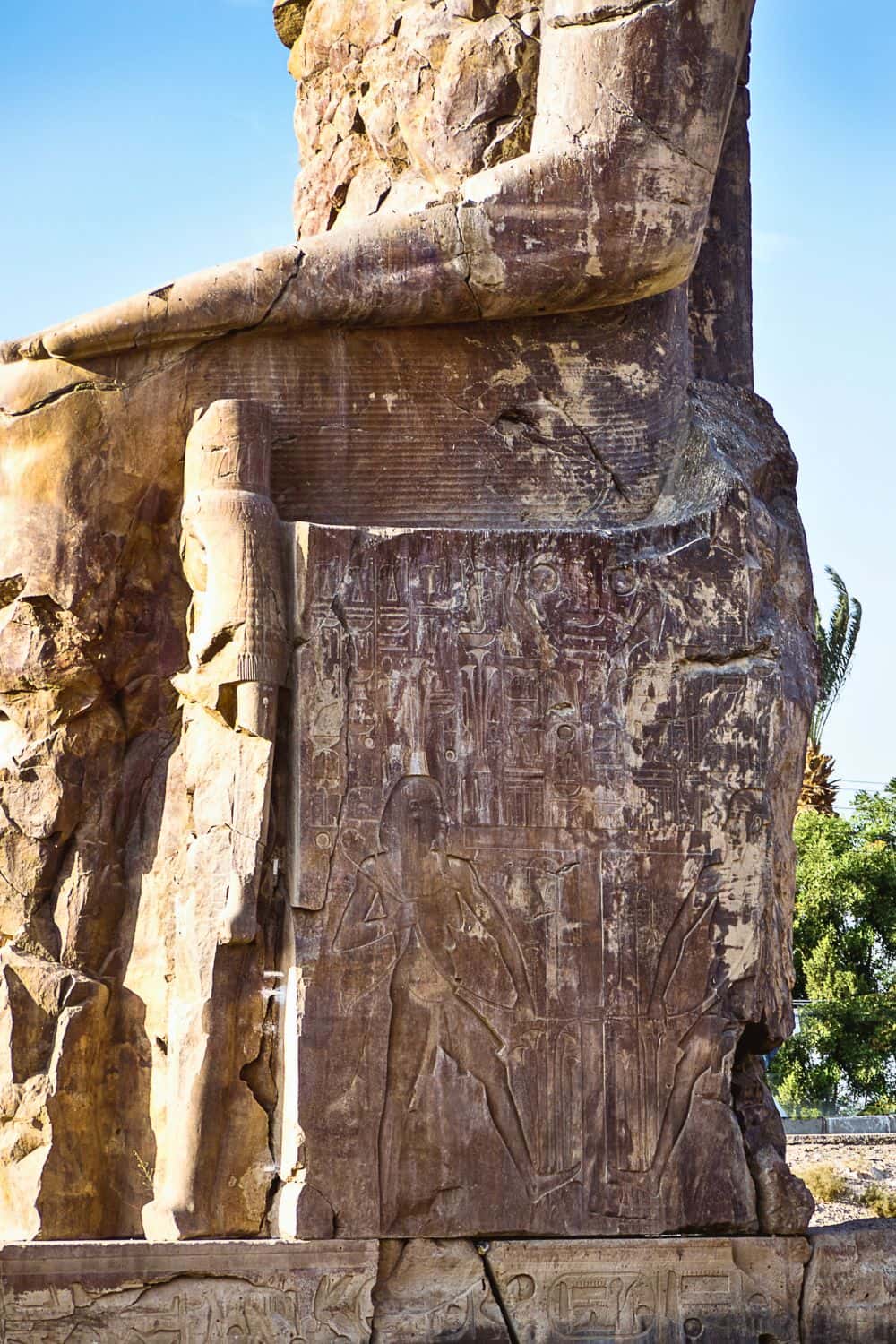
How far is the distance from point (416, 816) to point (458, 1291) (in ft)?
4.55

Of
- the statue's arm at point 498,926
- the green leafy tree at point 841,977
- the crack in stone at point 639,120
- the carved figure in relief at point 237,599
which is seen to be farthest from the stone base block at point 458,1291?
the green leafy tree at point 841,977

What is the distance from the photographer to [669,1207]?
242 inches

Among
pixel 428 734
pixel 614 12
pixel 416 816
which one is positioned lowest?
pixel 416 816

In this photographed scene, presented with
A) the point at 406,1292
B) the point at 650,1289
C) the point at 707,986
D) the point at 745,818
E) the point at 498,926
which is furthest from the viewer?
the point at 745,818

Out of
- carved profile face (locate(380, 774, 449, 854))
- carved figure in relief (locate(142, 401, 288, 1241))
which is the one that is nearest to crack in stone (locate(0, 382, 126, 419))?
carved figure in relief (locate(142, 401, 288, 1241))

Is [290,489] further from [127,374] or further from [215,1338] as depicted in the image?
[215,1338]

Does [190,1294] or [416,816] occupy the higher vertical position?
[416,816]

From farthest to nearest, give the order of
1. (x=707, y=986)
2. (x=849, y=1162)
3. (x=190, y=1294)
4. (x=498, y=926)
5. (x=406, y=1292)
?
(x=849, y=1162)
(x=707, y=986)
(x=498, y=926)
(x=406, y=1292)
(x=190, y=1294)

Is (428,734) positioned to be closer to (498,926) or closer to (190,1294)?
(498,926)

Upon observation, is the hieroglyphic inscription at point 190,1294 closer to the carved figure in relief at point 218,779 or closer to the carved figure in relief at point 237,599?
the carved figure in relief at point 218,779

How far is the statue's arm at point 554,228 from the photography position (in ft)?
21.1

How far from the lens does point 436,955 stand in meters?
6.12

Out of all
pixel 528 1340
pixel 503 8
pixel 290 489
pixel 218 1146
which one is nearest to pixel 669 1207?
pixel 528 1340

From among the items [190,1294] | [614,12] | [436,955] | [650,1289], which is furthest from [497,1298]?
[614,12]
